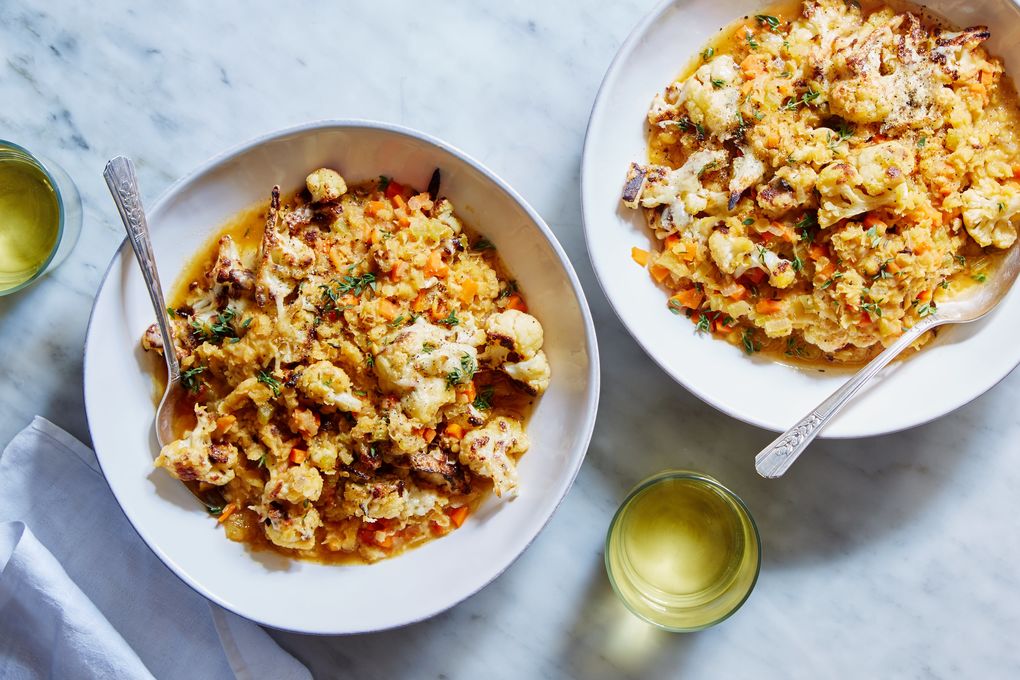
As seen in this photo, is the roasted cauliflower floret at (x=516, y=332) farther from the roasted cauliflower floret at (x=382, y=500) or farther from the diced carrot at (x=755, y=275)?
the diced carrot at (x=755, y=275)

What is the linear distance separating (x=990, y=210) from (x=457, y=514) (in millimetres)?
2261

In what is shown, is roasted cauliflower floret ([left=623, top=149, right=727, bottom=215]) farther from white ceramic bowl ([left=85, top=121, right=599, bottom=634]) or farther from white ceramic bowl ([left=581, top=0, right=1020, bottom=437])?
white ceramic bowl ([left=85, top=121, right=599, bottom=634])

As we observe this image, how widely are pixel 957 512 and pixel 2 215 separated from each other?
4248 millimetres

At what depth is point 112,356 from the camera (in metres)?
2.81

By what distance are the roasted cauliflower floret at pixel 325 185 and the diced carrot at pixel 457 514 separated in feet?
4.11

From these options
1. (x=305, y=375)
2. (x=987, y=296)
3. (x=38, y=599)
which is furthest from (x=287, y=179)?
(x=987, y=296)

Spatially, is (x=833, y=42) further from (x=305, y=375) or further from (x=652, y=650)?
(x=652, y=650)

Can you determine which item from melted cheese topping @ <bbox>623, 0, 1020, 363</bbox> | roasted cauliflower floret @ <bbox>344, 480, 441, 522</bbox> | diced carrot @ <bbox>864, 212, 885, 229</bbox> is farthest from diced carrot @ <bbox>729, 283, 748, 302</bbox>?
roasted cauliflower floret @ <bbox>344, 480, 441, 522</bbox>

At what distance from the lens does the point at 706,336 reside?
3.15 metres

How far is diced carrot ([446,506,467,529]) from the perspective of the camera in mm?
3008

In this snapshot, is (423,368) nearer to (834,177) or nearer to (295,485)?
(295,485)

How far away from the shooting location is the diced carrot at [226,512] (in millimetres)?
2934

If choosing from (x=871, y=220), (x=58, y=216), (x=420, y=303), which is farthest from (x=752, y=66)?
(x=58, y=216)

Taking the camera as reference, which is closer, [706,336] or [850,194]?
[850,194]
